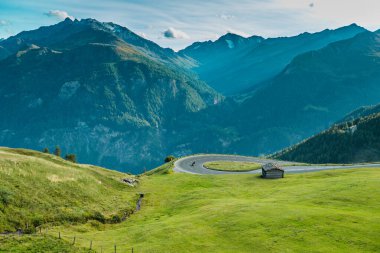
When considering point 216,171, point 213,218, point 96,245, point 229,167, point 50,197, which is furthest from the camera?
point 229,167

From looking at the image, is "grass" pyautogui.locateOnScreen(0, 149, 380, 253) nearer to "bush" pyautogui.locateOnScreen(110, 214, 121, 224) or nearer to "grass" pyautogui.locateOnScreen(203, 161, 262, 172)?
"bush" pyautogui.locateOnScreen(110, 214, 121, 224)

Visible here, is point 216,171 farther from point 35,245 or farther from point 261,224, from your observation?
point 35,245

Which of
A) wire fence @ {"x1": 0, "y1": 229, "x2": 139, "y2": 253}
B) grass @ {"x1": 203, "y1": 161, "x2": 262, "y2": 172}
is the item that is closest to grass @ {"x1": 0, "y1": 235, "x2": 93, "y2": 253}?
wire fence @ {"x1": 0, "y1": 229, "x2": 139, "y2": 253}

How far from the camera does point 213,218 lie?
61.1 meters

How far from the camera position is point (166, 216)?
7275 centimetres

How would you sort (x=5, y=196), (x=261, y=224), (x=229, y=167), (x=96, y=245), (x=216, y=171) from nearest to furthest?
(x=96, y=245) < (x=261, y=224) < (x=5, y=196) < (x=216, y=171) < (x=229, y=167)

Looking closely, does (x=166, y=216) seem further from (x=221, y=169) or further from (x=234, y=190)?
(x=221, y=169)

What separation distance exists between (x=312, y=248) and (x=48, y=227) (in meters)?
41.1

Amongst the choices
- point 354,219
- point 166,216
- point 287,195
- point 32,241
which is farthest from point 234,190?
point 32,241

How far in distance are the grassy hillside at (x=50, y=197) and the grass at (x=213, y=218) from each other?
0.85 feet

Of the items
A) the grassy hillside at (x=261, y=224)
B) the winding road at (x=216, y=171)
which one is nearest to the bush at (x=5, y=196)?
the grassy hillside at (x=261, y=224)

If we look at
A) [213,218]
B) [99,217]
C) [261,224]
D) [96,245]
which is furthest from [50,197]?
[261,224]

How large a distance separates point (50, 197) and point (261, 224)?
40119 millimetres

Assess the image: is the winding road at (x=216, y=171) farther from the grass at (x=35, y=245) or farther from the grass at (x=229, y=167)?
the grass at (x=35, y=245)
